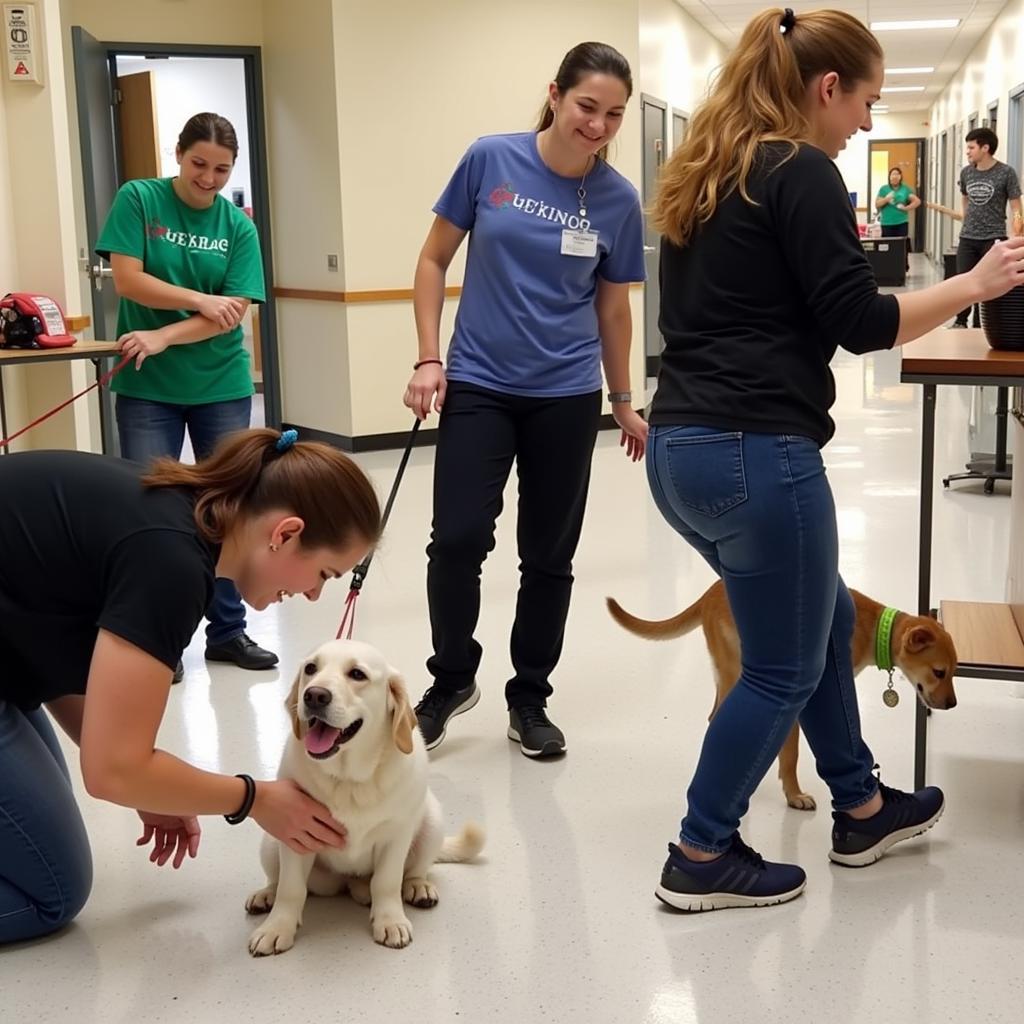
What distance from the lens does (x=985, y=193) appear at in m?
10.4

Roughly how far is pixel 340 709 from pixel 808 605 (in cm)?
74

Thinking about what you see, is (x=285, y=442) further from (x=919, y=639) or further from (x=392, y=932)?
(x=919, y=639)

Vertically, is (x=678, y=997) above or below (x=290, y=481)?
below

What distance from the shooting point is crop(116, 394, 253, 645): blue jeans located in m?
3.52

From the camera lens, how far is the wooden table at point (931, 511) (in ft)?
7.77

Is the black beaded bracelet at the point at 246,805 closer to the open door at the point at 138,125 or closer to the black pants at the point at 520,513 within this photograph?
the black pants at the point at 520,513

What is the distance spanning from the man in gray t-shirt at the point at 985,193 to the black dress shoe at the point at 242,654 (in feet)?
26.4

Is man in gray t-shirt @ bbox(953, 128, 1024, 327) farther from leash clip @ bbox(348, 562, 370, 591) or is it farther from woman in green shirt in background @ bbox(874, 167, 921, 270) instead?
leash clip @ bbox(348, 562, 370, 591)

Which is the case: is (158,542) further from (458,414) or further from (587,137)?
(587,137)

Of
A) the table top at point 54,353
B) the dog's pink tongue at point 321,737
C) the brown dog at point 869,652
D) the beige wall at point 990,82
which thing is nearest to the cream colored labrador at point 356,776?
the dog's pink tongue at point 321,737

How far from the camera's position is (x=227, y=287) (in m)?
3.63

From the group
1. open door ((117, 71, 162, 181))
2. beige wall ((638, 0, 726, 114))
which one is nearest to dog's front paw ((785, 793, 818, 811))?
open door ((117, 71, 162, 181))

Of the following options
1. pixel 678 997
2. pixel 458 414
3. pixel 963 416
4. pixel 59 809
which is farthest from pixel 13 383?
pixel 963 416

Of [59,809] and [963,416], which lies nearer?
[59,809]
